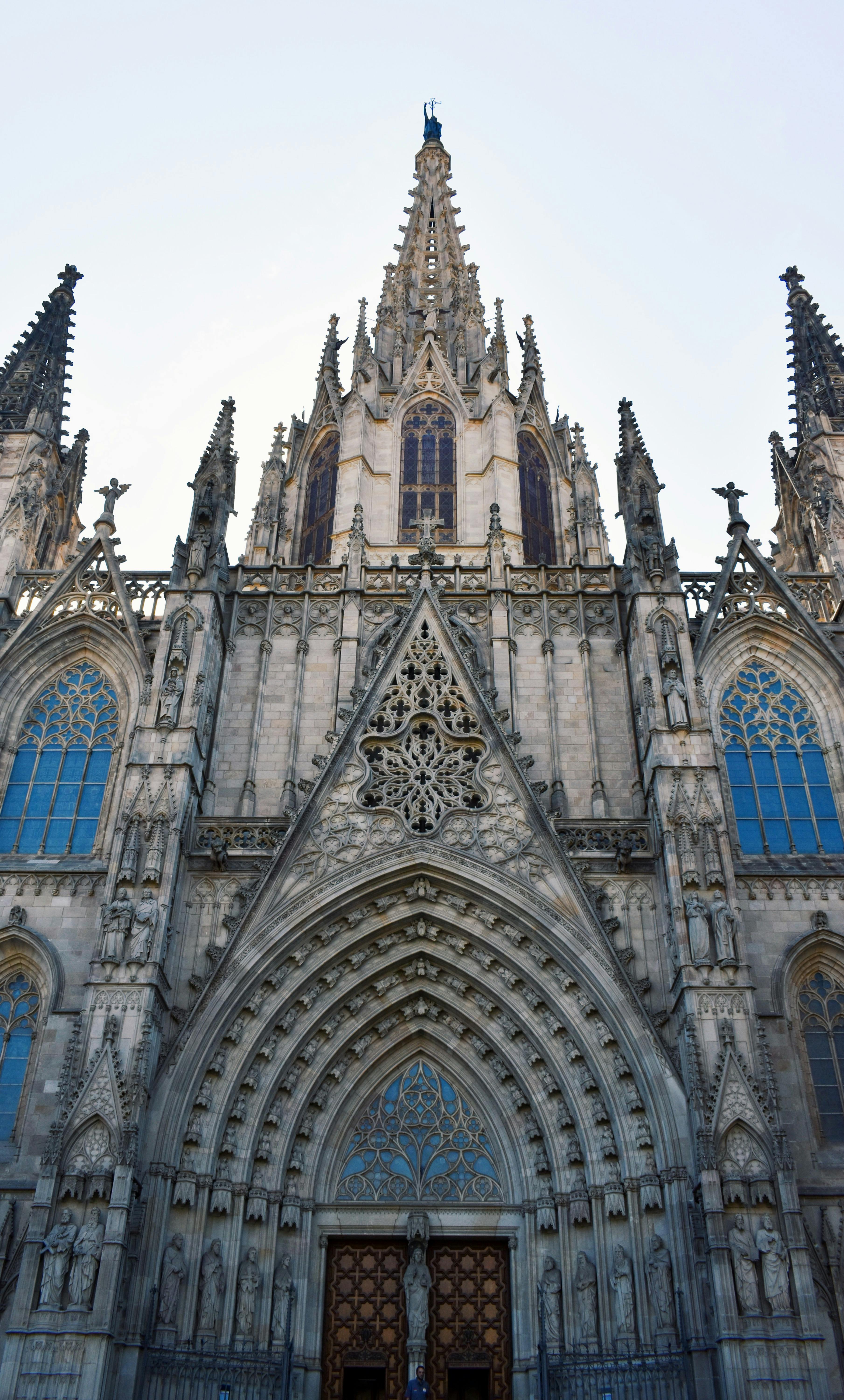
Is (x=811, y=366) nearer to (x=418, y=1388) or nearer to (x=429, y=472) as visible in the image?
(x=429, y=472)

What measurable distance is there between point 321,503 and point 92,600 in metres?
7.88

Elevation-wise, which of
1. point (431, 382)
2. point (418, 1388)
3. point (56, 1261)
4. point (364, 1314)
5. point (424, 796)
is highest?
point (431, 382)

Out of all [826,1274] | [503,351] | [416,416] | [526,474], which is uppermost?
[503,351]

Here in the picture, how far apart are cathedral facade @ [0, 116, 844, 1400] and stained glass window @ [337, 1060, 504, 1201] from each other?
0.05 metres

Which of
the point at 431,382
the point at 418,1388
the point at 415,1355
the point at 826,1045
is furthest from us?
the point at 431,382

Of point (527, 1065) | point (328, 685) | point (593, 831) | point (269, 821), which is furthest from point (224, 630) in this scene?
point (527, 1065)

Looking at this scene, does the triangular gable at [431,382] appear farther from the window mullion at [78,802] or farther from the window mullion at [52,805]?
the window mullion at [52,805]

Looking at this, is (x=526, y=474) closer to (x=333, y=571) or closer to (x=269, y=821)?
(x=333, y=571)

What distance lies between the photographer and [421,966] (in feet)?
60.2

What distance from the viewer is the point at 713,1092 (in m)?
15.0

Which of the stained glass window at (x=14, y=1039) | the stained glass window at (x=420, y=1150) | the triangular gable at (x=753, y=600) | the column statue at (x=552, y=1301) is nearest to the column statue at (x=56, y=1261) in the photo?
the stained glass window at (x=14, y=1039)

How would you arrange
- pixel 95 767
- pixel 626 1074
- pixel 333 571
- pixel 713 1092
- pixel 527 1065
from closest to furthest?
1. pixel 713 1092
2. pixel 626 1074
3. pixel 527 1065
4. pixel 95 767
5. pixel 333 571

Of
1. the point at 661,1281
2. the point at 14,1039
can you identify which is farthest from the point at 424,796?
the point at 661,1281

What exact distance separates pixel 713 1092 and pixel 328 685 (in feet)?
33.5
